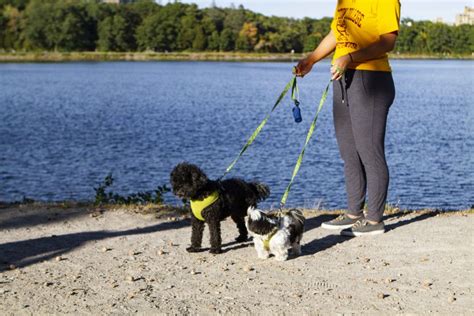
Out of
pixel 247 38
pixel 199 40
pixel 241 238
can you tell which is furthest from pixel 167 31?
pixel 241 238

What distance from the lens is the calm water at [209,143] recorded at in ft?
58.9

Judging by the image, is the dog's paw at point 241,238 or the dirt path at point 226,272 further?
the dog's paw at point 241,238

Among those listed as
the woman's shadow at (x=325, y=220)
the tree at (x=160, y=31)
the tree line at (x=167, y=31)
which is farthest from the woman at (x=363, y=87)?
the tree at (x=160, y=31)

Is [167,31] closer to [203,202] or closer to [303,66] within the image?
[303,66]

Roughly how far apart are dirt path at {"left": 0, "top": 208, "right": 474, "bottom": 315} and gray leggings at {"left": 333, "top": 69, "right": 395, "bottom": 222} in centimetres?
55

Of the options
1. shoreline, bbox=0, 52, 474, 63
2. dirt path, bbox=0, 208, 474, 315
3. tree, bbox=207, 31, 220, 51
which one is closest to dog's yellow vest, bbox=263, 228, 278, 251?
dirt path, bbox=0, 208, 474, 315

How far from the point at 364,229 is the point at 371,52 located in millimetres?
1918

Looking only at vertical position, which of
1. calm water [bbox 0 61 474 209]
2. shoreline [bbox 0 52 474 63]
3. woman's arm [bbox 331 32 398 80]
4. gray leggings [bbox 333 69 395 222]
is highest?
woman's arm [bbox 331 32 398 80]

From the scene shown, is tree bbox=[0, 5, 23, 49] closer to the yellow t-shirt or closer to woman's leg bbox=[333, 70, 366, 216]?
woman's leg bbox=[333, 70, 366, 216]

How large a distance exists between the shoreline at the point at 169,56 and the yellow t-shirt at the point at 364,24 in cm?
10977

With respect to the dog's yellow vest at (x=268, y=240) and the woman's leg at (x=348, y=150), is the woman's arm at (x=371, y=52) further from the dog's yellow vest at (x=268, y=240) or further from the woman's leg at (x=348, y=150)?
the dog's yellow vest at (x=268, y=240)

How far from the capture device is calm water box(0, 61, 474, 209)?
1794 centimetres

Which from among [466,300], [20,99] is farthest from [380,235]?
[20,99]

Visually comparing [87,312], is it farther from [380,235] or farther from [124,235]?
[380,235]
